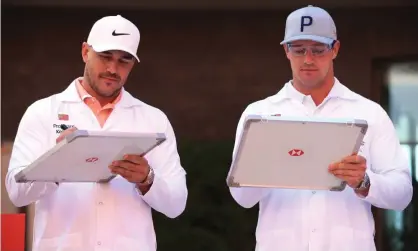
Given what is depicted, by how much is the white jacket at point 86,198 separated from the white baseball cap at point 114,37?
0.70ft

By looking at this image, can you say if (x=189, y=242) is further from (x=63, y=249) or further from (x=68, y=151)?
(x=68, y=151)

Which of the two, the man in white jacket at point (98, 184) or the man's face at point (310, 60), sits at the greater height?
the man's face at point (310, 60)

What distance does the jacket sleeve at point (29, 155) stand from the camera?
3406 mm

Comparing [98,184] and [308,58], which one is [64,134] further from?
[308,58]

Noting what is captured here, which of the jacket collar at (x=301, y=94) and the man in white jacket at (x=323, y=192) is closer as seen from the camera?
the man in white jacket at (x=323, y=192)

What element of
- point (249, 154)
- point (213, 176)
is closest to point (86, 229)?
point (249, 154)

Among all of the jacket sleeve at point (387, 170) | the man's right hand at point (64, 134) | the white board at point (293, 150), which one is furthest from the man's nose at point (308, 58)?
the man's right hand at point (64, 134)

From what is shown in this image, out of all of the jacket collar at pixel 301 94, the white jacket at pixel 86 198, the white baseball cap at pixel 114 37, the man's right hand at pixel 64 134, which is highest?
the white baseball cap at pixel 114 37

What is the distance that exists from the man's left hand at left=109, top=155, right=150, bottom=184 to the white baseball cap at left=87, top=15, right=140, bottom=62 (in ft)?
1.39

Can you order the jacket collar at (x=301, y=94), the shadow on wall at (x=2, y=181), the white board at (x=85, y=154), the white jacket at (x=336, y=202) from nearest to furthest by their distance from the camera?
the white board at (x=85, y=154)
the white jacket at (x=336, y=202)
the jacket collar at (x=301, y=94)
the shadow on wall at (x=2, y=181)

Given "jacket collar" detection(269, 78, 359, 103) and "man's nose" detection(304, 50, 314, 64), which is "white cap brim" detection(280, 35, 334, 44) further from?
"jacket collar" detection(269, 78, 359, 103)

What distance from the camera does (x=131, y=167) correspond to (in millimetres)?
3314

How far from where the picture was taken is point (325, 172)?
334 centimetres

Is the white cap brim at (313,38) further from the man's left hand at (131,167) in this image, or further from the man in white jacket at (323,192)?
the man's left hand at (131,167)
